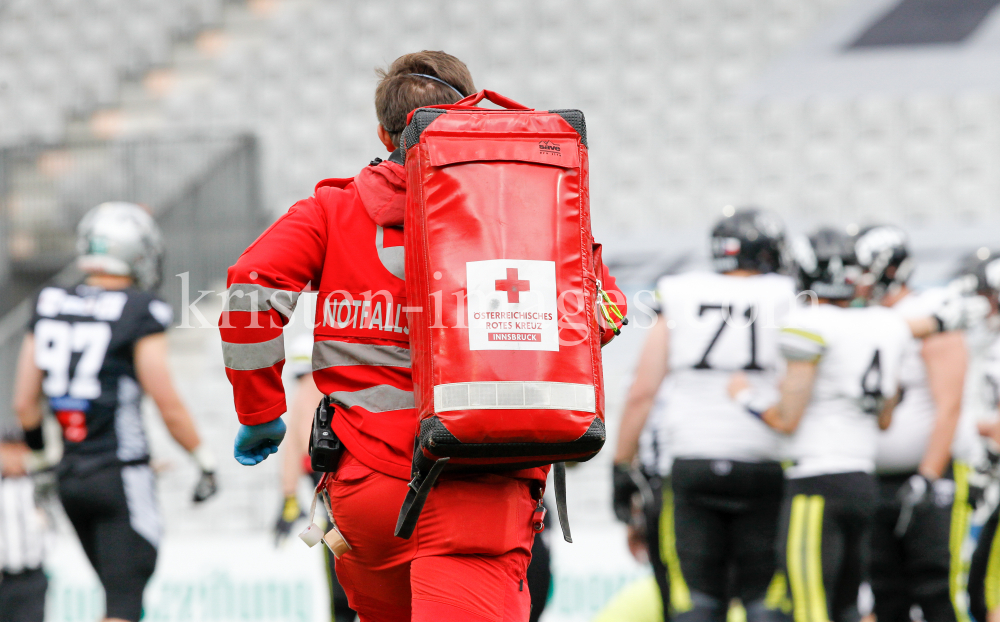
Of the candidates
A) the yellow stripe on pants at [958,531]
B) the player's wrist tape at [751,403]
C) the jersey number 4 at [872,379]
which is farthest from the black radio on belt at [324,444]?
the yellow stripe on pants at [958,531]

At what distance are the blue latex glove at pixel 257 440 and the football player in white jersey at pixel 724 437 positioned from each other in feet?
7.25

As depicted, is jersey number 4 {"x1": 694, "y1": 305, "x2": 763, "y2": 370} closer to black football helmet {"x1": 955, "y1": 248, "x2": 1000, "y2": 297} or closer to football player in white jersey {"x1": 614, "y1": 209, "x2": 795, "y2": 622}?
football player in white jersey {"x1": 614, "y1": 209, "x2": 795, "y2": 622}

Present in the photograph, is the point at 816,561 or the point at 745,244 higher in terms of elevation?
the point at 745,244

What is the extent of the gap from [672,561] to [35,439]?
267 centimetres

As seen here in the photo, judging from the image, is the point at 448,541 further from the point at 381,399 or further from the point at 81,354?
the point at 81,354

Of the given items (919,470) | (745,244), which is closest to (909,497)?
(919,470)

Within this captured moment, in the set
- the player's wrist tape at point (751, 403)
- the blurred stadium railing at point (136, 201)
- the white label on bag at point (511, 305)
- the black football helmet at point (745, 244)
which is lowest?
the player's wrist tape at point (751, 403)

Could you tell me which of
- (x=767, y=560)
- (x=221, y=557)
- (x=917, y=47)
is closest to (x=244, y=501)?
(x=221, y=557)

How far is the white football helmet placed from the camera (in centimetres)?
454

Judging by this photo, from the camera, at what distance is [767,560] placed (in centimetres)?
434

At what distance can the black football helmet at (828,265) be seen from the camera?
4293 mm

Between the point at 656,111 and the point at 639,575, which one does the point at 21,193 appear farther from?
the point at 639,575

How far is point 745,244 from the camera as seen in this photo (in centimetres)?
438

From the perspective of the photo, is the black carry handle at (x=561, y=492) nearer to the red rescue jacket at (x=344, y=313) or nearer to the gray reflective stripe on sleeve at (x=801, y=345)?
the red rescue jacket at (x=344, y=313)
